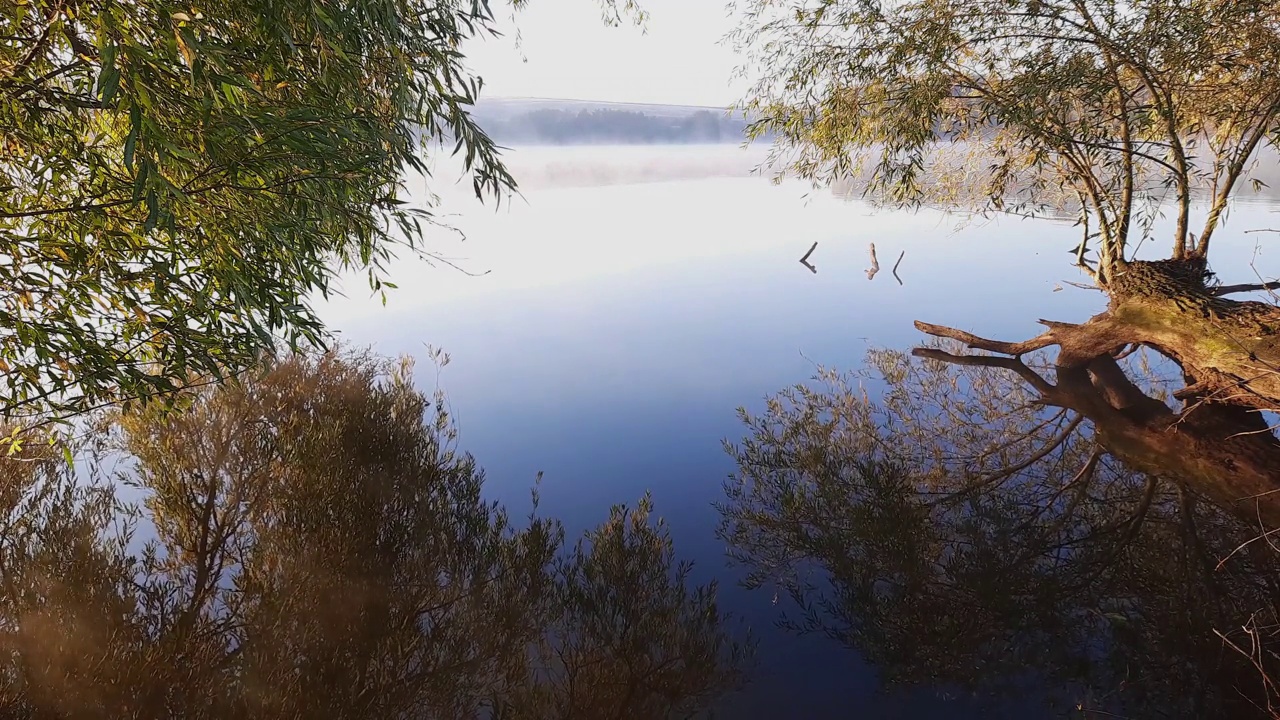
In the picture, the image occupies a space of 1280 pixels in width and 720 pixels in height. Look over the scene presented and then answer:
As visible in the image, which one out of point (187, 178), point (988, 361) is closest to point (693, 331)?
point (988, 361)

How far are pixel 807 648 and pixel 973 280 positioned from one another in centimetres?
1252

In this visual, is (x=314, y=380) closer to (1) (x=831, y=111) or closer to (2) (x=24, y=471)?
(2) (x=24, y=471)

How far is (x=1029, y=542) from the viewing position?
4.27 metres

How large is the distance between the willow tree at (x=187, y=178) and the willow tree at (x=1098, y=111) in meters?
5.81

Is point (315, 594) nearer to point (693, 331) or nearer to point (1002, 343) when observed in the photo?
point (693, 331)

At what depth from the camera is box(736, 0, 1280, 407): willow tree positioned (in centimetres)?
575

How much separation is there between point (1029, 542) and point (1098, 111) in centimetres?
517

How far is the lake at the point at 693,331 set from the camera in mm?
3953

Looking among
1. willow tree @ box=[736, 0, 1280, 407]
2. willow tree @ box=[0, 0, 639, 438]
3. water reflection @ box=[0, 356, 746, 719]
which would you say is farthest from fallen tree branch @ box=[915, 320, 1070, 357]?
willow tree @ box=[0, 0, 639, 438]

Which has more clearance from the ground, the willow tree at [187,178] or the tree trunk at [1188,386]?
the willow tree at [187,178]

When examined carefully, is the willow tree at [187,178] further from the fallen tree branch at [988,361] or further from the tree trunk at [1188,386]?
the fallen tree branch at [988,361]

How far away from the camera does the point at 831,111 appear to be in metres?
7.55

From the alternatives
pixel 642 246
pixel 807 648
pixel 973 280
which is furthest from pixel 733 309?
pixel 807 648

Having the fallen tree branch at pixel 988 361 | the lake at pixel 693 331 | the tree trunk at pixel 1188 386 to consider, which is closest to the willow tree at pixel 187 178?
the lake at pixel 693 331
